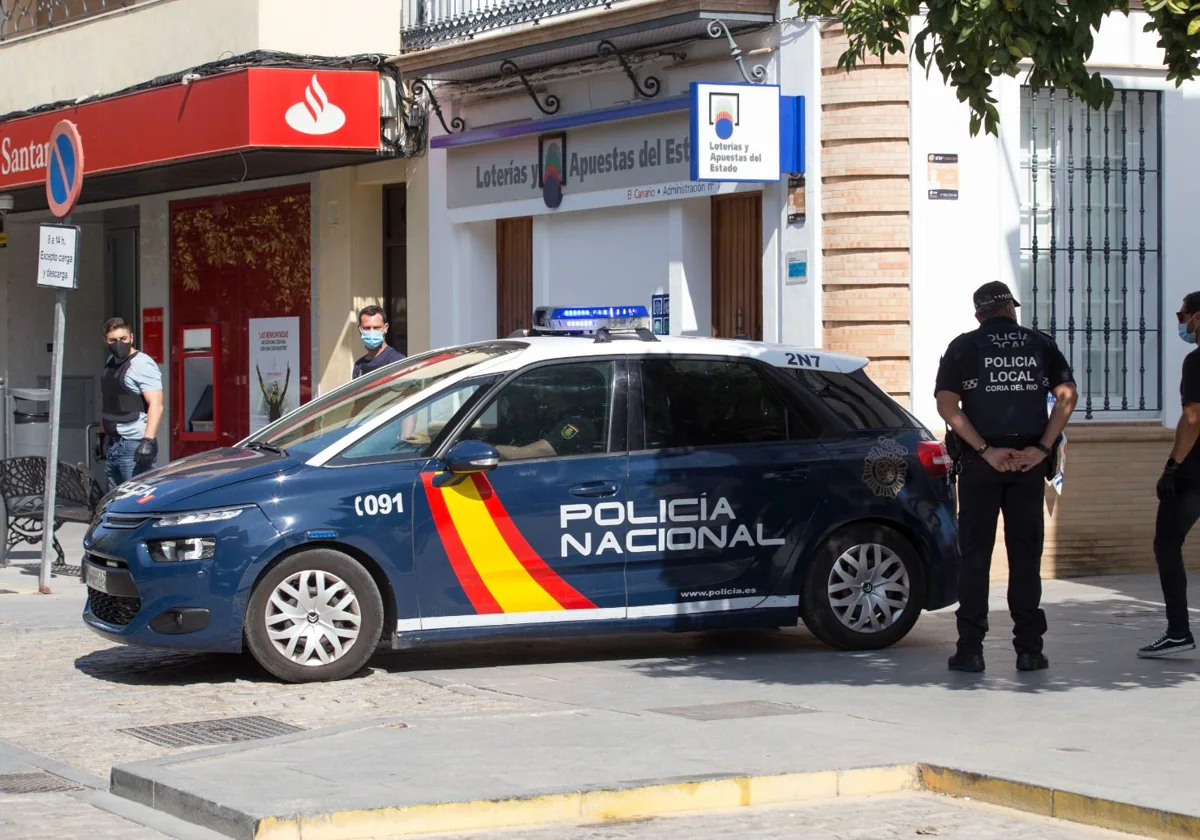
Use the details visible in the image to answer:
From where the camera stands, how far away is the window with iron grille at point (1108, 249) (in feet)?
47.2

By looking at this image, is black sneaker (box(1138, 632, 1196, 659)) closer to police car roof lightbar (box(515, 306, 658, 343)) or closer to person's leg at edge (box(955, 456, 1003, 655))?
person's leg at edge (box(955, 456, 1003, 655))

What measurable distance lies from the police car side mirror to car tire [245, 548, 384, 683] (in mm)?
683

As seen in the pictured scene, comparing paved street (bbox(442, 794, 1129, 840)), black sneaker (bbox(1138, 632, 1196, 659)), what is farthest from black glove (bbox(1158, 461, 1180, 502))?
paved street (bbox(442, 794, 1129, 840))

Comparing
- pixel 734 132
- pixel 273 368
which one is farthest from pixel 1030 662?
pixel 273 368

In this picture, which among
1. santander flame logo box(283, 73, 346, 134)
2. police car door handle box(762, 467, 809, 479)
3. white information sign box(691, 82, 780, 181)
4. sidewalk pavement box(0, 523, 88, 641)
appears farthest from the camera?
santander flame logo box(283, 73, 346, 134)

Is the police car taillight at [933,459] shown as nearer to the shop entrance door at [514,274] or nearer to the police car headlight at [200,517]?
the police car headlight at [200,517]

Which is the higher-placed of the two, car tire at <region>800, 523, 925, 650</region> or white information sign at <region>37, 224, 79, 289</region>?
white information sign at <region>37, 224, 79, 289</region>

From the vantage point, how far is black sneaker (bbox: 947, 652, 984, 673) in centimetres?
927

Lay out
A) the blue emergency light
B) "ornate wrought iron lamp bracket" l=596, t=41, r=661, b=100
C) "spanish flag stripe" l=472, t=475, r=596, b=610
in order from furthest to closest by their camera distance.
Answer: "ornate wrought iron lamp bracket" l=596, t=41, r=661, b=100 < the blue emergency light < "spanish flag stripe" l=472, t=475, r=596, b=610

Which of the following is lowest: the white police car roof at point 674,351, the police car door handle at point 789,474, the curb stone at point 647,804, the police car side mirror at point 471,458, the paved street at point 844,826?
the paved street at point 844,826

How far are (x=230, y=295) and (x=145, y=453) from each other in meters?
6.26

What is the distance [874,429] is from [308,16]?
922cm

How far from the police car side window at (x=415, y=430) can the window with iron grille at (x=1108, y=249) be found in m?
6.49

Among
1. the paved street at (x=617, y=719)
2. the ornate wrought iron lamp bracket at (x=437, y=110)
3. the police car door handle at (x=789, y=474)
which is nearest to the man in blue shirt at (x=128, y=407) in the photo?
the paved street at (x=617, y=719)
